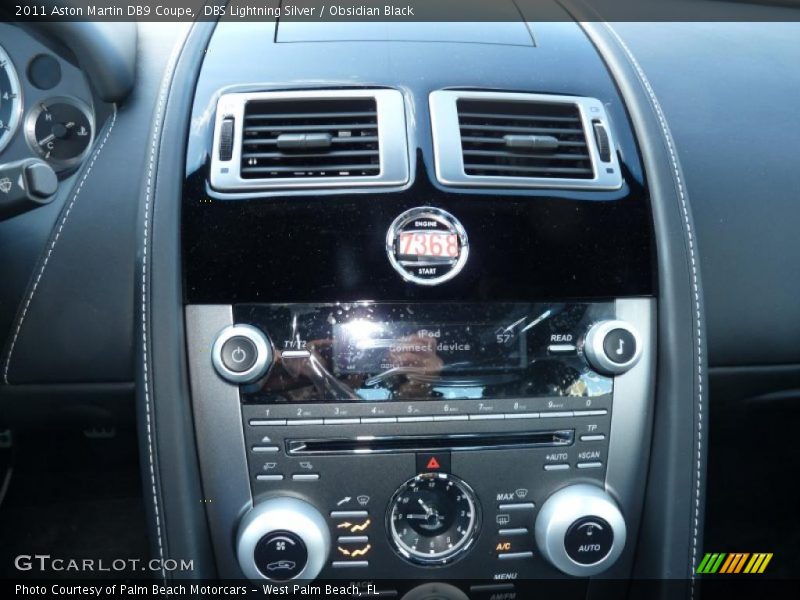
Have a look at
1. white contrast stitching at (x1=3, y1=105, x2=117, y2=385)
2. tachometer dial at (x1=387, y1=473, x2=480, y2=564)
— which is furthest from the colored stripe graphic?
white contrast stitching at (x1=3, y1=105, x2=117, y2=385)

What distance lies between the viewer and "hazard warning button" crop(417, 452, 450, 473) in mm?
2127

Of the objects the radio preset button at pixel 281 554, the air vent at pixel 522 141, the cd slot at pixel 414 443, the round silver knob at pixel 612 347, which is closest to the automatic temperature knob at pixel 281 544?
the radio preset button at pixel 281 554

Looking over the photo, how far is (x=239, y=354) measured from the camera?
205 centimetres

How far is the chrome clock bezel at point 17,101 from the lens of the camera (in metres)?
2.55

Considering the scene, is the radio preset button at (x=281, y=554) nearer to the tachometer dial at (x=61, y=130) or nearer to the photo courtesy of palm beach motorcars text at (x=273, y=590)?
the photo courtesy of palm beach motorcars text at (x=273, y=590)

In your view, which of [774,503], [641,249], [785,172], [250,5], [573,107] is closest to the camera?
[641,249]

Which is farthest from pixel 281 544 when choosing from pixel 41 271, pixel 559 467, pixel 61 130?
pixel 61 130

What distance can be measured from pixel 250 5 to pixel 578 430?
151 centimetres

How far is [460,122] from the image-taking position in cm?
225

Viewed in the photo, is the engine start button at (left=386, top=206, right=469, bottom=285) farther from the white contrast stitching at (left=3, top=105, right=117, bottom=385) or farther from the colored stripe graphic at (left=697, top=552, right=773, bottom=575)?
the colored stripe graphic at (left=697, top=552, right=773, bottom=575)

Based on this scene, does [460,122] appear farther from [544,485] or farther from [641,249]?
[544,485]

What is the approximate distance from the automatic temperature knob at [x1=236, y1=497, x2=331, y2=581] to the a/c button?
0.35 metres

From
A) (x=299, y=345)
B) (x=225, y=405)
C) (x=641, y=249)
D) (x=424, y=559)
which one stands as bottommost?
(x=424, y=559)

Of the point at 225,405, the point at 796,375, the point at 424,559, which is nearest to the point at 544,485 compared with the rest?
the point at 424,559
